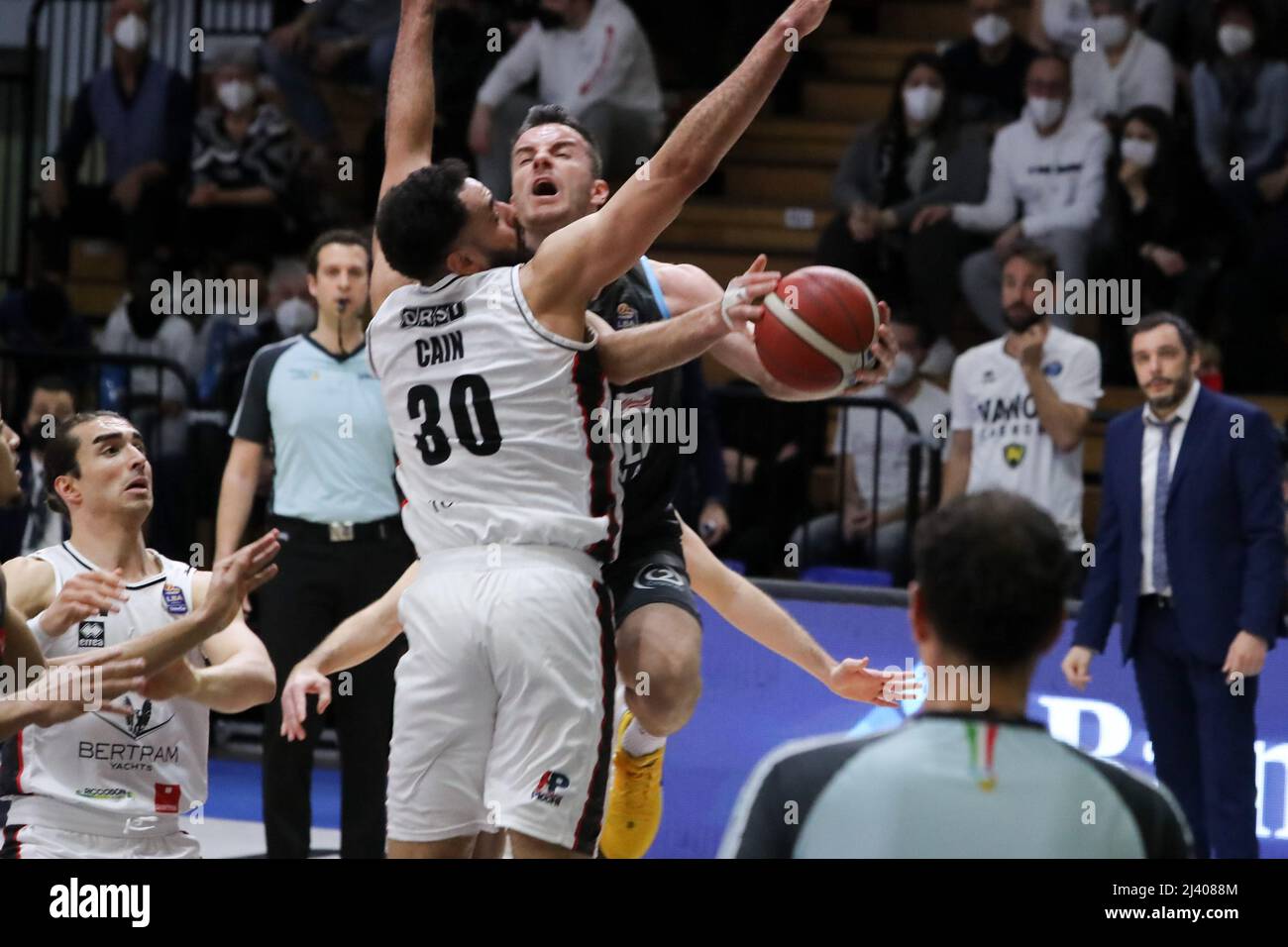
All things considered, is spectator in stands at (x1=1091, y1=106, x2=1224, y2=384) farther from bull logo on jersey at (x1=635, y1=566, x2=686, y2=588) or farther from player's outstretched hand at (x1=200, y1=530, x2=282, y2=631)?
player's outstretched hand at (x1=200, y1=530, x2=282, y2=631)

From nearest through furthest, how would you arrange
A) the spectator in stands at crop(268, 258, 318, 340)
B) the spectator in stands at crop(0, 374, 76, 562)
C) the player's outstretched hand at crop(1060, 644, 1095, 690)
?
the player's outstretched hand at crop(1060, 644, 1095, 690), the spectator in stands at crop(0, 374, 76, 562), the spectator in stands at crop(268, 258, 318, 340)

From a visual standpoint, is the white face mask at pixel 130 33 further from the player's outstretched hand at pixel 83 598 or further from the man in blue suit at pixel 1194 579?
the player's outstretched hand at pixel 83 598

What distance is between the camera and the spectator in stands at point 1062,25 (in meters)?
10.0

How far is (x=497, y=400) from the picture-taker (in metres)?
4.45

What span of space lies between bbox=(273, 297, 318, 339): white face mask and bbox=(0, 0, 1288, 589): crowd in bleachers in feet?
0.05

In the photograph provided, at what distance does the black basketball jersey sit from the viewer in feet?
16.9

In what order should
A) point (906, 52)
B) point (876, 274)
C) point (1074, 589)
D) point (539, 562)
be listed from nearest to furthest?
point (539, 562), point (1074, 589), point (876, 274), point (906, 52)

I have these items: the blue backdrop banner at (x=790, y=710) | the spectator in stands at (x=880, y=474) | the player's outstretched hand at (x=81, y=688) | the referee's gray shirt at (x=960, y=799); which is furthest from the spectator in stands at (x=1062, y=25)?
the referee's gray shirt at (x=960, y=799)

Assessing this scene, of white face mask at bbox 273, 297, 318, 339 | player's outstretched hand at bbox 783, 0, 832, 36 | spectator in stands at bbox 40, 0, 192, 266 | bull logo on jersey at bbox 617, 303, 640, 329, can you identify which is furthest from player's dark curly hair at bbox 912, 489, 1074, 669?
spectator in stands at bbox 40, 0, 192, 266

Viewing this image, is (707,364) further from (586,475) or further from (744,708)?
(586,475)

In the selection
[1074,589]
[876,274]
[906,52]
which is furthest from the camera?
[906,52]

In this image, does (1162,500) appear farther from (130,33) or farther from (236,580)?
(130,33)

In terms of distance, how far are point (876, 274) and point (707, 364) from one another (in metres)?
1.63
